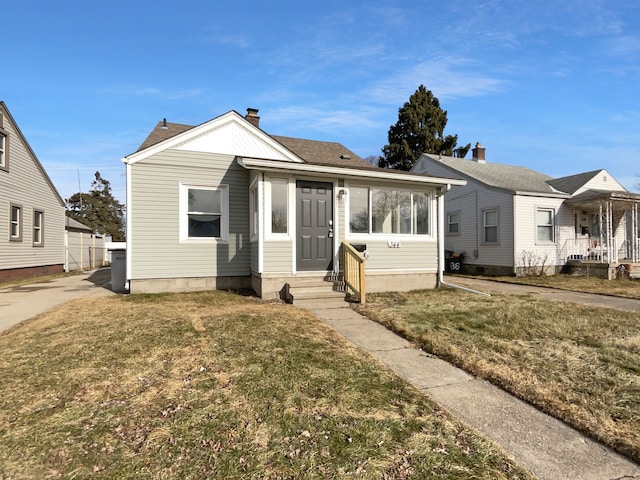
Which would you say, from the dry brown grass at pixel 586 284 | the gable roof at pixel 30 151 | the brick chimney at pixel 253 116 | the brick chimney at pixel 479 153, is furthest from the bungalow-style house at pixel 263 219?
the brick chimney at pixel 479 153

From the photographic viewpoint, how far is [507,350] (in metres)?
4.23

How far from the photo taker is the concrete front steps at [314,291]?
7332 mm

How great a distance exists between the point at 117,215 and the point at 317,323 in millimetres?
52739

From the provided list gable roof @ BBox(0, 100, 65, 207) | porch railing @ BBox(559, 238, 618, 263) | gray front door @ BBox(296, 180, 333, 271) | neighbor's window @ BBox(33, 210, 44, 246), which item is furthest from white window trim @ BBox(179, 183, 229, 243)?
A: porch railing @ BBox(559, 238, 618, 263)

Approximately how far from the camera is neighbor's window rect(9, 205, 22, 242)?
13320mm

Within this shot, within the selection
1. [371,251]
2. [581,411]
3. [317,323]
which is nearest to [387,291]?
[371,251]

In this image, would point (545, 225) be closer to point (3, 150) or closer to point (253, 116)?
point (253, 116)

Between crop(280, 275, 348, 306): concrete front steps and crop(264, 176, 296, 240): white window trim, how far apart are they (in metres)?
1.08

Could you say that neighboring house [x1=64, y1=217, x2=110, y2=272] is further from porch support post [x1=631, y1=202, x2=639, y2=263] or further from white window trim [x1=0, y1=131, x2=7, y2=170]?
porch support post [x1=631, y1=202, x2=639, y2=263]

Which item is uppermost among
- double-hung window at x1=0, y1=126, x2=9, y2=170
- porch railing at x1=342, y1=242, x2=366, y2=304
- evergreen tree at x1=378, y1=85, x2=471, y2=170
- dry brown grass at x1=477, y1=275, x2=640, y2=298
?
evergreen tree at x1=378, y1=85, x2=471, y2=170

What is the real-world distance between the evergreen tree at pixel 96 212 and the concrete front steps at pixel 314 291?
42.0m

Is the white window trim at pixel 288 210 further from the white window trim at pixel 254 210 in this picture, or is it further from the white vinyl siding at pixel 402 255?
the white vinyl siding at pixel 402 255

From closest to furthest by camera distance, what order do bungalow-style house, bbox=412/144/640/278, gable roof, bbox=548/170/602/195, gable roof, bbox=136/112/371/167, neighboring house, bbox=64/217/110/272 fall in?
gable roof, bbox=136/112/371/167, bungalow-style house, bbox=412/144/640/278, gable roof, bbox=548/170/602/195, neighboring house, bbox=64/217/110/272

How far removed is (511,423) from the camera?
268cm
